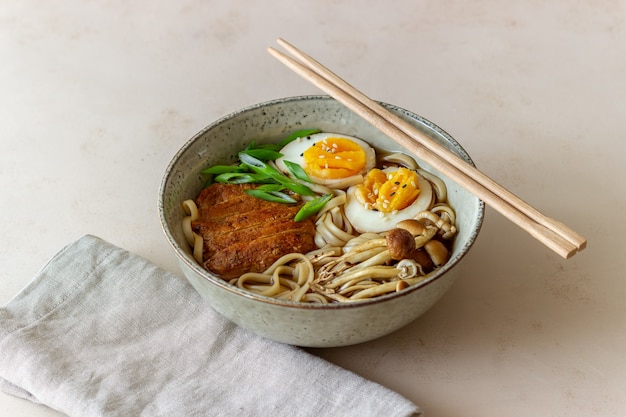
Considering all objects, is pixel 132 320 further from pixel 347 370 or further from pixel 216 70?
pixel 216 70

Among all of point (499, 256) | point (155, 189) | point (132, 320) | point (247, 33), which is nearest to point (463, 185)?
point (499, 256)

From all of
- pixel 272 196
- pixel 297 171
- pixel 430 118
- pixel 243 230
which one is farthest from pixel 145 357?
pixel 430 118

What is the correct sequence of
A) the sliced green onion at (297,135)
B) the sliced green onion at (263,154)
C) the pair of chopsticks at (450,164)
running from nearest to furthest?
the pair of chopsticks at (450,164) → the sliced green onion at (263,154) → the sliced green onion at (297,135)

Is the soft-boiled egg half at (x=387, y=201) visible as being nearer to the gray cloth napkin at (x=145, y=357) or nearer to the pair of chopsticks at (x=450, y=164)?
the pair of chopsticks at (x=450, y=164)

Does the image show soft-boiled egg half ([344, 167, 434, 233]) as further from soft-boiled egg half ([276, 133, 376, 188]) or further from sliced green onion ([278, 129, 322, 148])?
sliced green onion ([278, 129, 322, 148])

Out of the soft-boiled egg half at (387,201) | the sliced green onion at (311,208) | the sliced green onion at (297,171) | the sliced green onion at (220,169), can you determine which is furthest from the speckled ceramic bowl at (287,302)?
the sliced green onion at (311,208)

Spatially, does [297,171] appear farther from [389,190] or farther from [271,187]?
[389,190]
